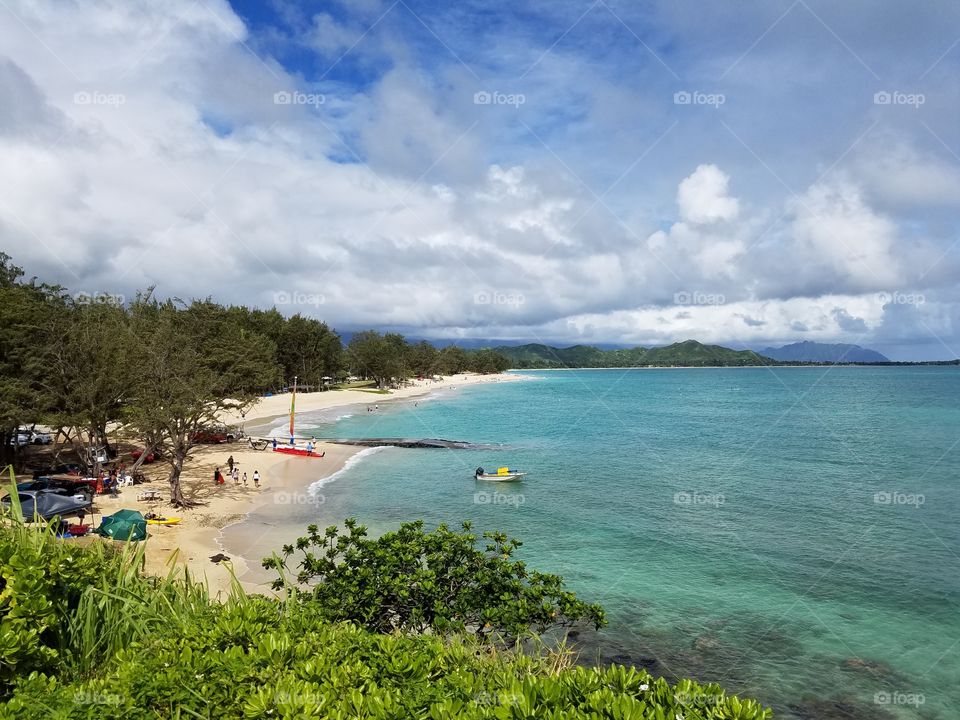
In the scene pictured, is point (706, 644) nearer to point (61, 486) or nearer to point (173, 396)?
point (173, 396)

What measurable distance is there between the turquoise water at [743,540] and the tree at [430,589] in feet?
22.1

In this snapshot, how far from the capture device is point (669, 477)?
4484 cm

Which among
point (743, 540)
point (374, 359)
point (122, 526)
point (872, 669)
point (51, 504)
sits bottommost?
point (872, 669)

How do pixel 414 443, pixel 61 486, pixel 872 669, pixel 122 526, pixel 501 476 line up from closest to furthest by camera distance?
1. pixel 872 669
2. pixel 122 526
3. pixel 61 486
4. pixel 501 476
5. pixel 414 443

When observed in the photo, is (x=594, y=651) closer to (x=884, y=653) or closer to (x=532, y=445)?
(x=884, y=653)

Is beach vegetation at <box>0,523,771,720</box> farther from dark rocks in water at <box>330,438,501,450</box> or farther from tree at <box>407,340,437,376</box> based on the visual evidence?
tree at <box>407,340,437,376</box>

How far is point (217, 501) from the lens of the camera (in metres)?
32.0

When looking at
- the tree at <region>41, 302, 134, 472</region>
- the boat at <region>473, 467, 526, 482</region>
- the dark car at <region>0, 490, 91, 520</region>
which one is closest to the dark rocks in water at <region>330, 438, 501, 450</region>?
the boat at <region>473, 467, 526, 482</region>

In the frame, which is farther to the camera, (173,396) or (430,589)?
(173,396)

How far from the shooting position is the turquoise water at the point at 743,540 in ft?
55.8

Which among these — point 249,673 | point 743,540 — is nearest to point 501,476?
point 743,540

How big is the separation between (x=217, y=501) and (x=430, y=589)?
83.1 feet

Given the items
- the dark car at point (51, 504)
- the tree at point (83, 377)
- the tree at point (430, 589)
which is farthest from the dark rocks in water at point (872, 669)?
the tree at point (83, 377)

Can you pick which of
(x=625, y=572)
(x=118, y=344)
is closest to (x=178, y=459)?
(x=118, y=344)
